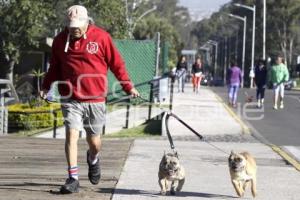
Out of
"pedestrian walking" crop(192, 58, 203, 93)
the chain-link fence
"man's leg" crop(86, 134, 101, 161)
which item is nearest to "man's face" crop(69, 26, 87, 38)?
"man's leg" crop(86, 134, 101, 161)

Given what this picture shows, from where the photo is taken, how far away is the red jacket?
773cm

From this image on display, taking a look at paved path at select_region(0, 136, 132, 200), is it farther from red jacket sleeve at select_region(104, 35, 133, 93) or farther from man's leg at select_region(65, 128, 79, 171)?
red jacket sleeve at select_region(104, 35, 133, 93)

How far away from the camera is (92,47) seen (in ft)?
25.4

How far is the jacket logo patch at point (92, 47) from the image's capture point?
7715mm

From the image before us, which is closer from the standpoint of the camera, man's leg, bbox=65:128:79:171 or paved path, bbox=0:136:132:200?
man's leg, bbox=65:128:79:171

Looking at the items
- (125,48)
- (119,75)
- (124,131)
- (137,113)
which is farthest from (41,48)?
(119,75)

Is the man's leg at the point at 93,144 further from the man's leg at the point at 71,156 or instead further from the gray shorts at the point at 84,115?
the man's leg at the point at 71,156

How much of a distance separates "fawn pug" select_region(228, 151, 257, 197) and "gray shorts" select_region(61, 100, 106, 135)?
144 centimetres

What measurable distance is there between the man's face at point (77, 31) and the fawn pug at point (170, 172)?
1528 mm

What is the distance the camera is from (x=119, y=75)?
26.0 feet

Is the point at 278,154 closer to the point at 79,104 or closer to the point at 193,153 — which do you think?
the point at 193,153

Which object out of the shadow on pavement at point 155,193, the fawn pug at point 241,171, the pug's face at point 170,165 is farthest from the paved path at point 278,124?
the pug's face at point 170,165

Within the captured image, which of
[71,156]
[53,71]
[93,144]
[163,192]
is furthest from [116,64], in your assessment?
[163,192]

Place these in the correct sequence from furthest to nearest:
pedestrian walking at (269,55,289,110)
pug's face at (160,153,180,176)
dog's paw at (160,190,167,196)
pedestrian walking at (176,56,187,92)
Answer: pedestrian walking at (176,56,187,92)
pedestrian walking at (269,55,289,110)
dog's paw at (160,190,167,196)
pug's face at (160,153,180,176)
